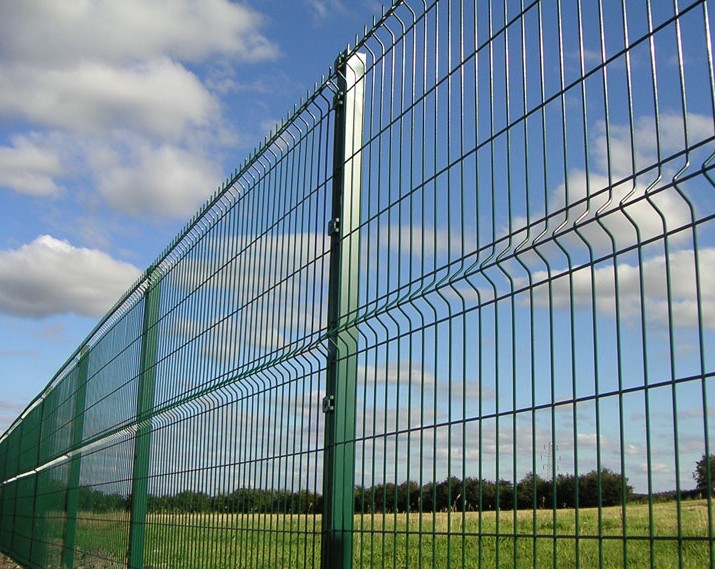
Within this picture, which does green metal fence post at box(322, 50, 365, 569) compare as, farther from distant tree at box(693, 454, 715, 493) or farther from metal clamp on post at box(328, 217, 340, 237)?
distant tree at box(693, 454, 715, 493)

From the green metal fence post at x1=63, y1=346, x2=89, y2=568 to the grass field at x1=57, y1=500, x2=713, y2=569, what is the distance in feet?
13.6

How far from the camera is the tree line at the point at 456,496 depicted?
2674mm

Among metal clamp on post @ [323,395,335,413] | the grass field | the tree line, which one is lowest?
the grass field

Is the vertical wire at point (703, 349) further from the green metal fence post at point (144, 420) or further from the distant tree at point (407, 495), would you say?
the green metal fence post at point (144, 420)

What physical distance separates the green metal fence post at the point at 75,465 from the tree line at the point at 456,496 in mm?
5709

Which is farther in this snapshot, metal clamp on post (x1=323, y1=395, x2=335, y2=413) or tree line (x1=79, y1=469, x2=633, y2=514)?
metal clamp on post (x1=323, y1=395, x2=335, y2=413)

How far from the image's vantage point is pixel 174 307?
7469mm

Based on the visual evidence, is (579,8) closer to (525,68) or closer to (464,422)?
(525,68)

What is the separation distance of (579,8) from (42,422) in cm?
1458

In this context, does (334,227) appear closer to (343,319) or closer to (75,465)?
(343,319)

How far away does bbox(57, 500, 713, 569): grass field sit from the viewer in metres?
3.24

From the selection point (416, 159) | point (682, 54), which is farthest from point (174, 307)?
point (682, 54)

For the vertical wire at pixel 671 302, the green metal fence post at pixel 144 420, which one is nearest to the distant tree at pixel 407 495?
the vertical wire at pixel 671 302

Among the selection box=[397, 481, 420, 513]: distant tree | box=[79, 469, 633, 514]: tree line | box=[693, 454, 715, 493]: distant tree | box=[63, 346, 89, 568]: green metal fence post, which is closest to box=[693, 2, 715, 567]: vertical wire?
box=[693, 454, 715, 493]: distant tree
